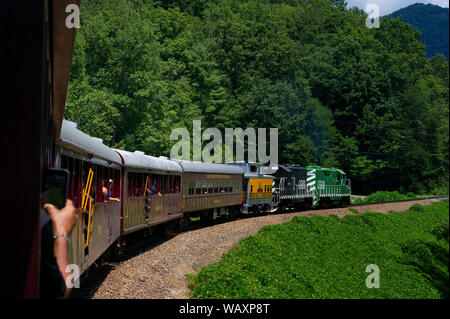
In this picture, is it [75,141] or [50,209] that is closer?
[50,209]

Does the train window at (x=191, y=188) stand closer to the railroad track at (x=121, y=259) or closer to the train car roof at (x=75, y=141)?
the railroad track at (x=121, y=259)

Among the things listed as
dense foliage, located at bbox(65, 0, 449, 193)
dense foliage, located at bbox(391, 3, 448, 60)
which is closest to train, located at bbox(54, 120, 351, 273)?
dense foliage, located at bbox(391, 3, 448, 60)

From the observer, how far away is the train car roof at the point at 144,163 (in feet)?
46.2

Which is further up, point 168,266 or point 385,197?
point 168,266

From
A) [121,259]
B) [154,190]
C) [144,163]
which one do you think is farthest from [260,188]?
[121,259]

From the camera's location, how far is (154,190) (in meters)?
17.3

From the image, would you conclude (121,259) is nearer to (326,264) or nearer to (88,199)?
(88,199)

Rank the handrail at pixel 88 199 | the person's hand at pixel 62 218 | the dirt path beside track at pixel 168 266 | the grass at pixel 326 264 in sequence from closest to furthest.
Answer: the person's hand at pixel 62 218 → the handrail at pixel 88 199 → the dirt path beside track at pixel 168 266 → the grass at pixel 326 264

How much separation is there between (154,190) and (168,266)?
431 centimetres

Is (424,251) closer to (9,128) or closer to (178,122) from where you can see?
(9,128)

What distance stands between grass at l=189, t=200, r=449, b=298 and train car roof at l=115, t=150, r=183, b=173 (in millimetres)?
3765

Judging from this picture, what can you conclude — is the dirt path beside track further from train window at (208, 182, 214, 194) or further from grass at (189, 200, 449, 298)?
train window at (208, 182, 214, 194)

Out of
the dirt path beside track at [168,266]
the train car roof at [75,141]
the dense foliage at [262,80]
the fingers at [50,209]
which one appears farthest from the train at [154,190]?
the dense foliage at [262,80]
